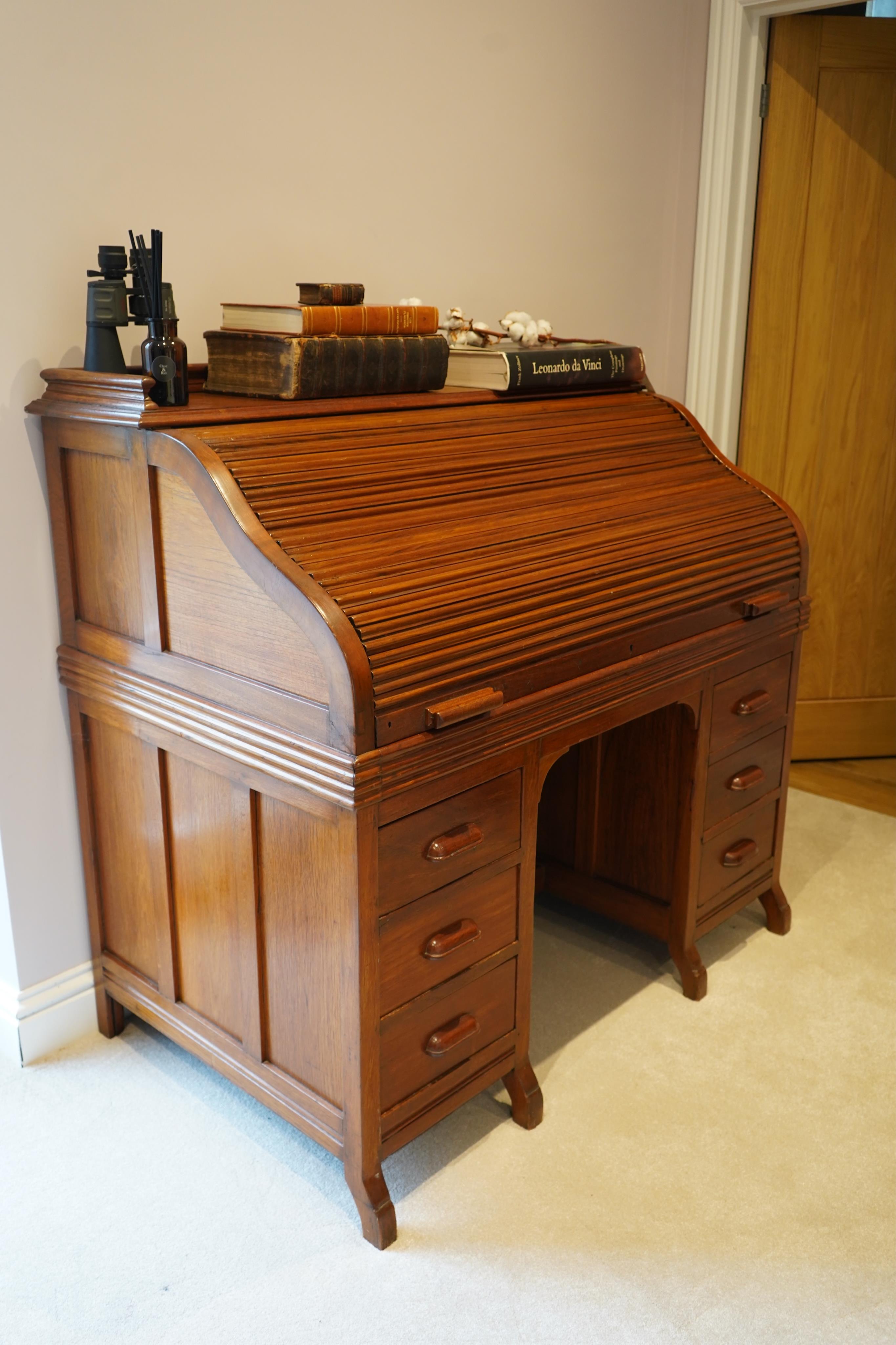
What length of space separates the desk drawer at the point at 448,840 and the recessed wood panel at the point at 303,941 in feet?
0.25


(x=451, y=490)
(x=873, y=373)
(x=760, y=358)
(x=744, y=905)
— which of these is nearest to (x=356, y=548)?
(x=451, y=490)

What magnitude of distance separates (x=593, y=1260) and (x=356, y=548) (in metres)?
1.01

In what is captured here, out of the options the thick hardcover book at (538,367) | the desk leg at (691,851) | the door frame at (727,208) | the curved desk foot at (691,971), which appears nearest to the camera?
the thick hardcover book at (538,367)

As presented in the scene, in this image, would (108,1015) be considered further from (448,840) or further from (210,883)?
(448,840)

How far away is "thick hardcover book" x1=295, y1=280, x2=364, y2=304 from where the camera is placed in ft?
5.47

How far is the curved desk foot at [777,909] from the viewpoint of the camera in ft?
7.71

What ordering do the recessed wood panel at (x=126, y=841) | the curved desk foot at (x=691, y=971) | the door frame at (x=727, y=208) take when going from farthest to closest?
the door frame at (x=727, y=208), the curved desk foot at (x=691, y=971), the recessed wood panel at (x=126, y=841)

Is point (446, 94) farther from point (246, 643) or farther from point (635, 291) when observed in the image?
point (246, 643)

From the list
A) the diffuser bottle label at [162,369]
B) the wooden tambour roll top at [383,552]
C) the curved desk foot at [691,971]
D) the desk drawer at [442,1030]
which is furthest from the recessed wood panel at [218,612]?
the curved desk foot at [691,971]

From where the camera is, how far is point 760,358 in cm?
287

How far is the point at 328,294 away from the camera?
65.9 inches

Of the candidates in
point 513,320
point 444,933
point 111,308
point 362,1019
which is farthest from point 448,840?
point 513,320

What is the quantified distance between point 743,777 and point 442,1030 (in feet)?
2.75

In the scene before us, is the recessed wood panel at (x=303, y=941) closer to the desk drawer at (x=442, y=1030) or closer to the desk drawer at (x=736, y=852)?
the desk drawer at (x=442, y=1030)
